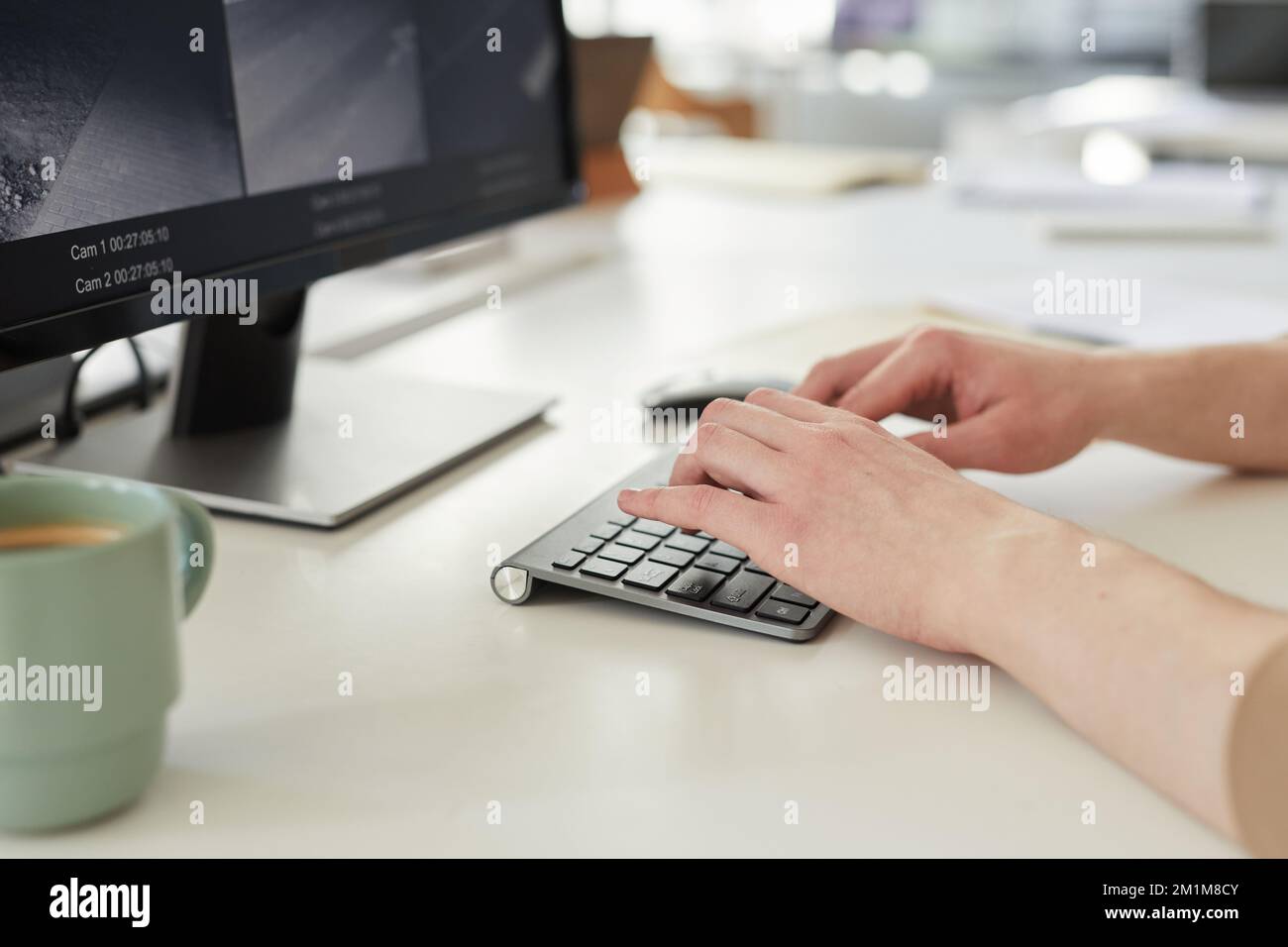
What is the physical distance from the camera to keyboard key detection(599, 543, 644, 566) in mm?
686

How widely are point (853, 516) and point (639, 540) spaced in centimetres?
13

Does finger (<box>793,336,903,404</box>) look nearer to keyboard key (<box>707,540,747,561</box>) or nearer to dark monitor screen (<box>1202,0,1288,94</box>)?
keyboard key (<box>707,540,747,561</box>)

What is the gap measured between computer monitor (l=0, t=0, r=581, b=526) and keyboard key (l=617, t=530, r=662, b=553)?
18cm

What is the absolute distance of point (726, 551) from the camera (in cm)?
70

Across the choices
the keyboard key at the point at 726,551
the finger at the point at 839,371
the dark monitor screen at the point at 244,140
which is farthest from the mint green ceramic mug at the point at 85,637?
the finger at the point at 839,371

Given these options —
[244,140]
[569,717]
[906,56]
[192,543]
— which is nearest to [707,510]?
[569,717]

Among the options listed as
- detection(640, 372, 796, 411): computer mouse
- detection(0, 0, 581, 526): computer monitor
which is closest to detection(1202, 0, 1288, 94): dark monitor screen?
detection(0, 0, 581, 526): computer monitor

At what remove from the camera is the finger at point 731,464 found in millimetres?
662

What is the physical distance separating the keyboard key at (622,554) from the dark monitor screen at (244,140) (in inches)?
11.0

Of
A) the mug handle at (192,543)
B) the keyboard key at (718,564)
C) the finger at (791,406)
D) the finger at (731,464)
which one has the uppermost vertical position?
the mug handle at (192,543)

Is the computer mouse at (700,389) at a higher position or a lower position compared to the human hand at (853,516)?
lower

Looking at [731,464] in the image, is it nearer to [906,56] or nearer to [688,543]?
[688,543]

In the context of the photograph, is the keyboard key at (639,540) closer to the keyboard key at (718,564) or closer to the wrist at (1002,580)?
the keyboard key at (718,564)
